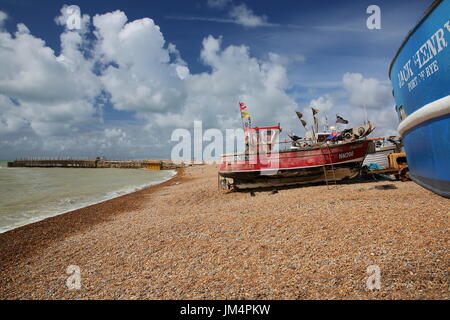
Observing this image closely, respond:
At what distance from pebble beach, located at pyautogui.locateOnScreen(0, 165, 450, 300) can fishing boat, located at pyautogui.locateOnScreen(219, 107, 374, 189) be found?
5.07 m

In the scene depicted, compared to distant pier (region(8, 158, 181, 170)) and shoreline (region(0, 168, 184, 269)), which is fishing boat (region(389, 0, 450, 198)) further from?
distant pier (region(8, 158, 181, 170))

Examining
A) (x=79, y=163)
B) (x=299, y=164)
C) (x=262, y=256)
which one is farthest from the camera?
(x=79, y=163)

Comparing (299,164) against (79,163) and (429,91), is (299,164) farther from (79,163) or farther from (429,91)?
(79,163)

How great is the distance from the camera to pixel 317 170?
13.2 metres

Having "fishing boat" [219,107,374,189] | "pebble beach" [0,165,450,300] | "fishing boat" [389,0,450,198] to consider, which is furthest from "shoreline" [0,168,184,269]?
"fishing boat" [389,0,450,198]

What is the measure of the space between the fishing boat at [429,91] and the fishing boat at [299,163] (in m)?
5.25

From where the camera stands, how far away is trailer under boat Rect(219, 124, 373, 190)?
42.7ft

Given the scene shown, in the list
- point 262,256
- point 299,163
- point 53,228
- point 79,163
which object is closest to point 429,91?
point 262,256

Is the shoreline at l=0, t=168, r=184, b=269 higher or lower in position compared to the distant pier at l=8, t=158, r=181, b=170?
lower

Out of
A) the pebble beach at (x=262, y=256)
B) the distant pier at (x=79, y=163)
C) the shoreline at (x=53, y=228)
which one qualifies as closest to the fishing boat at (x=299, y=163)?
the pebble beach at (x=262, y=256)

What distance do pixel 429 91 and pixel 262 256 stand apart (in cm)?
595

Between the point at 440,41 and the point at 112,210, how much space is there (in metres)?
14.9

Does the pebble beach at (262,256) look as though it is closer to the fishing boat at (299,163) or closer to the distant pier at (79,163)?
the fishing boat at (299,163)

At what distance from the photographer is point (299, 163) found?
43.5ft
